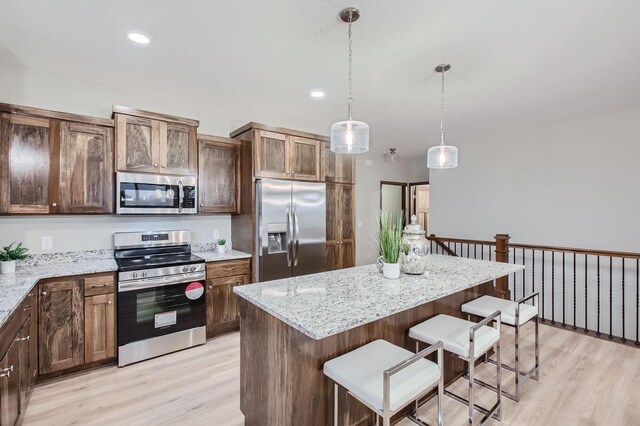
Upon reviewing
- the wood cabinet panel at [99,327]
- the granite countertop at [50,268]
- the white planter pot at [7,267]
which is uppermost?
the white planter pot at [7,267]

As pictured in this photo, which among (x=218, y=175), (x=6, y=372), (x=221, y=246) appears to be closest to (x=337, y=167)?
(x=218, y=175)

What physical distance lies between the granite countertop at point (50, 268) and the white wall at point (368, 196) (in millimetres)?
3112

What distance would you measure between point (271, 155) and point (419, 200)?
4.88 metres

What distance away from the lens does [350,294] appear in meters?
1.78

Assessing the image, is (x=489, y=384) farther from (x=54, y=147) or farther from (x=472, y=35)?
(x=54, y=147)

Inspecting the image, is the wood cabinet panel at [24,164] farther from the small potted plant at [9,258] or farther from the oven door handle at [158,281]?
the oven door handle at [158,281]

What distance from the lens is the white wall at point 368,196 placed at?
6230 mm

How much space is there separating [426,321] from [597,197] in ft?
12.5

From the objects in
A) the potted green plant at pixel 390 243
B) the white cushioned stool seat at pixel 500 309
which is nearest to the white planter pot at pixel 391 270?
the potted green plant at pixel 390 243

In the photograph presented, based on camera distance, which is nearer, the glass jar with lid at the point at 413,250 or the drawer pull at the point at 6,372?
the drawer pull at the point at 6,372

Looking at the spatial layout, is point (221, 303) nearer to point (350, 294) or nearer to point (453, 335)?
point (350, 294)

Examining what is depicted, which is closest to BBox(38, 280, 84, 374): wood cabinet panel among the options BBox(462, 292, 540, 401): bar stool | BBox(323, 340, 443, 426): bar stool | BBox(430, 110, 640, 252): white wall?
BBox(323, 340, 443, 426): bar stool

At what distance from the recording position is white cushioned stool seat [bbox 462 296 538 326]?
7.59ft

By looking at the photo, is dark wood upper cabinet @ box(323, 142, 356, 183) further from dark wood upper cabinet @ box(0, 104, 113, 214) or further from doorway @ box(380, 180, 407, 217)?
dark wood upper cabinet @ box(0, 104, 113, 214)
